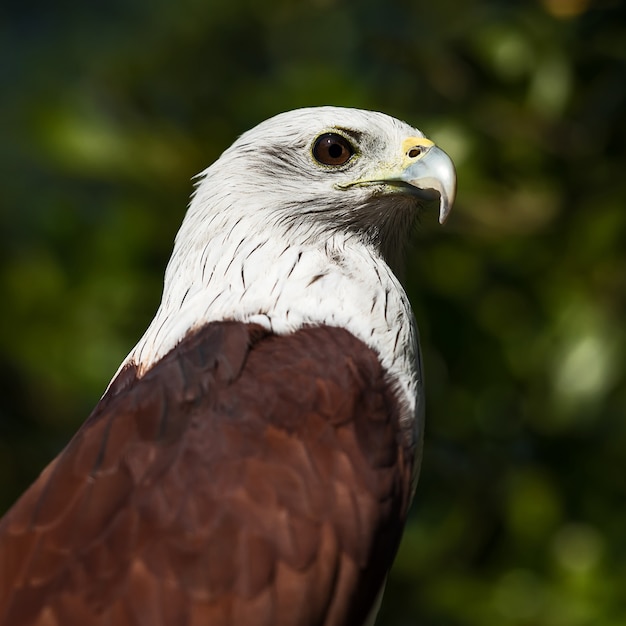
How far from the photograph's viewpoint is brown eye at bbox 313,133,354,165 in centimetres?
414

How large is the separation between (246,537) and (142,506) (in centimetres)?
29

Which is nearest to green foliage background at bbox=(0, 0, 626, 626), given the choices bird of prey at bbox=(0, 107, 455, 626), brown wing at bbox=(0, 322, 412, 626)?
bird of prey at bbox=(0, 107, 455, 626)

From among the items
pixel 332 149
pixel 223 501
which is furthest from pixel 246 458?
pixel 332 149

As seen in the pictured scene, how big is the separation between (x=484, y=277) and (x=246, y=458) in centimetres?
230

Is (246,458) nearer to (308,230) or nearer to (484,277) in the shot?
(308,230)

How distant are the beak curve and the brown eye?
22 centimetres

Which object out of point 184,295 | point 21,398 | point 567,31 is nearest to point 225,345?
point 184,295

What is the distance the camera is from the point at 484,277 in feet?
17.4

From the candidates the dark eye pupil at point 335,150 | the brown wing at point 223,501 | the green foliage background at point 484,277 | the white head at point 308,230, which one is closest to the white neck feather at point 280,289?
the white head at point 308,230

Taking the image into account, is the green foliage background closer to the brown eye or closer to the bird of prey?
the brown eye

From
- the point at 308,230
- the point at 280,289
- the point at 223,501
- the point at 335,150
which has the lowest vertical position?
the point at 223,501

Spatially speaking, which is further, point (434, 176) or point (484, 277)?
point (484, 277)

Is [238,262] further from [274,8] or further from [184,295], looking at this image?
[274,8]

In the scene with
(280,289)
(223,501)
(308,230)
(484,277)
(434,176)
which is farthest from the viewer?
(484,277)
